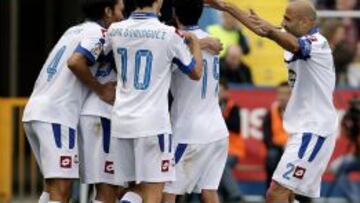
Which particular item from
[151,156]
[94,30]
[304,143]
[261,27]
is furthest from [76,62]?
[304,143]

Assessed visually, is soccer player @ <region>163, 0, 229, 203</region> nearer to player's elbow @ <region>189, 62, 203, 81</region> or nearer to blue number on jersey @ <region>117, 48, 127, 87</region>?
player's elbow @ <region>189, 62, 203, 81</region>

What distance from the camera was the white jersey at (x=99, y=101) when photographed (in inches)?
535

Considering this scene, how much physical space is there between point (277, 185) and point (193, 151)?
0.86 m

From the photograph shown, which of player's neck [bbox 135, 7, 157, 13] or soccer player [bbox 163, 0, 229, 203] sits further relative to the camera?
soccer player [bbox 163, 0, 229, 203]

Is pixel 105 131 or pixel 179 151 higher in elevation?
pixel 105 131

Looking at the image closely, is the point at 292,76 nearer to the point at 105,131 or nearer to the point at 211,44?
the point at 211,44

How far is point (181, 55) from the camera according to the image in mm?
12805

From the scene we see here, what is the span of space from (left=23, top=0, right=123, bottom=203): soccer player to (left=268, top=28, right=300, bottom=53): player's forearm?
56.1 inches

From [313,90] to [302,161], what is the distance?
0.66 metres

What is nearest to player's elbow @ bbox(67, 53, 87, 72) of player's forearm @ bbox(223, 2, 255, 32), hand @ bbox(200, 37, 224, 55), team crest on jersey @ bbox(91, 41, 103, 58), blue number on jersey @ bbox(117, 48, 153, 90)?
team crest on jersey @ bbox(91, 41, 103, 58)

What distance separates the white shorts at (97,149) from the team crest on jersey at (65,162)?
225mm

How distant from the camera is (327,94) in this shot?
1368cm

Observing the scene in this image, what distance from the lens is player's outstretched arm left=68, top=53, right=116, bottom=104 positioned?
13.3 meters

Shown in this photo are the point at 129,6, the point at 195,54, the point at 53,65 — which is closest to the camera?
the point at 195,54
